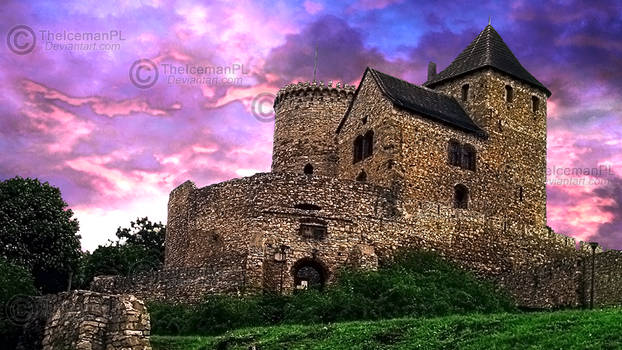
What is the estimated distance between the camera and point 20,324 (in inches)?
1109

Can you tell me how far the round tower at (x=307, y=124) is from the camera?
48.2 m

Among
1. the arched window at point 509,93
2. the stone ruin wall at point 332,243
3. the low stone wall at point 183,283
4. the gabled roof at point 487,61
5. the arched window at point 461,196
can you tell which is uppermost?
the gabled roof at point 487,61

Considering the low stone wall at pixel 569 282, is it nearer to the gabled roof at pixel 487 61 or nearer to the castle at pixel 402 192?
the castle at pixel 402 192

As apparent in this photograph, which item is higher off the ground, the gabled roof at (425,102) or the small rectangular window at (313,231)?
the gabled roof at (425,102)

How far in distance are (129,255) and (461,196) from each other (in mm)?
23184

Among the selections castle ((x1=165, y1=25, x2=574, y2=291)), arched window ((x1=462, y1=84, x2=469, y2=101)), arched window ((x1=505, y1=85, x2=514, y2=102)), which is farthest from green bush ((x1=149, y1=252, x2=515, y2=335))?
arched window ((x1=505, y1=85, x2=514, y2=102))

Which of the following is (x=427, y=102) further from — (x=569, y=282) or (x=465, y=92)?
(x=569, y=282)

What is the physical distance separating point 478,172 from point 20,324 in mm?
23208

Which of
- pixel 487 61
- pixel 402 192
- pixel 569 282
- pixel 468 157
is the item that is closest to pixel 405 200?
pixel 402 192

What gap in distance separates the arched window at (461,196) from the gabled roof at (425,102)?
3100 mm

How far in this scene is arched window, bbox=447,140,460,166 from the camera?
40125 millimetres

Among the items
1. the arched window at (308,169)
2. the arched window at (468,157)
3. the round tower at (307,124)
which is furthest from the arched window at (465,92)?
the arched window at (308,169)

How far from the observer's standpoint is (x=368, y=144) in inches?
1610

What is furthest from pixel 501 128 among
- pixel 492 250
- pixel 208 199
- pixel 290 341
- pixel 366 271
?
pixel 290 341
